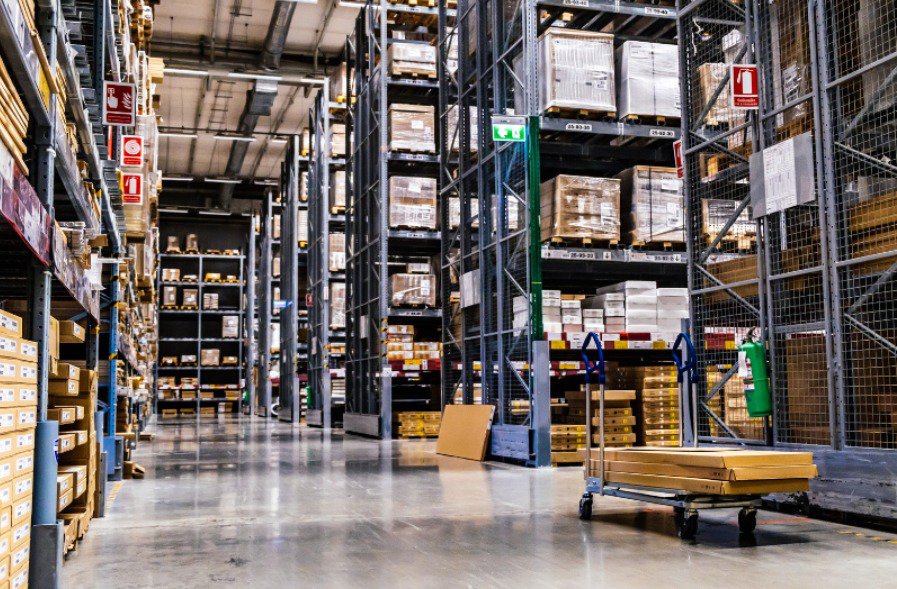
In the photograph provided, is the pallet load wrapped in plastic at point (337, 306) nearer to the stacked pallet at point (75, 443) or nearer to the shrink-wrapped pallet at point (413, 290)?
the shrink-wrapped pallet at point (413, 290)

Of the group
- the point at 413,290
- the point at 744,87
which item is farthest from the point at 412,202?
the point at 744,87

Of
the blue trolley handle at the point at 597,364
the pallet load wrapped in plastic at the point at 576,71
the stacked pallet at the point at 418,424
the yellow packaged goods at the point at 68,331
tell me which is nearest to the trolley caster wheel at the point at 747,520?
the blue trolley handle at the point at 597,364

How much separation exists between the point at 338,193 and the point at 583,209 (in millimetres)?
10718

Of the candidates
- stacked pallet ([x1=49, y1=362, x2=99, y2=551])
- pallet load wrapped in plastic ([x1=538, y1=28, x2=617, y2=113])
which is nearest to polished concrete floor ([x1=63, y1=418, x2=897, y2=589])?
stacked pallet ([x1=49, y1=362, x2=99, y2=551])

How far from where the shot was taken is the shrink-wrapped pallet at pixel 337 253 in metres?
20.9

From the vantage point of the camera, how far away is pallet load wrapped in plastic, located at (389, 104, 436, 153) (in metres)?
15.9

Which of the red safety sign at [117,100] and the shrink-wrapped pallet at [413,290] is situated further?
the shrink-wrapped pallet at [413,290]

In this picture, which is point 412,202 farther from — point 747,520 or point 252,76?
point 252,76

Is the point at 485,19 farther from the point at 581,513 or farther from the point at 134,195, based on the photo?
the point at 581,513

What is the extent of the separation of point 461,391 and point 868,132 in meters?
7.80

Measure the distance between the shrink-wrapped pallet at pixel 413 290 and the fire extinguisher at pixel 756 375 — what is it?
371 inches

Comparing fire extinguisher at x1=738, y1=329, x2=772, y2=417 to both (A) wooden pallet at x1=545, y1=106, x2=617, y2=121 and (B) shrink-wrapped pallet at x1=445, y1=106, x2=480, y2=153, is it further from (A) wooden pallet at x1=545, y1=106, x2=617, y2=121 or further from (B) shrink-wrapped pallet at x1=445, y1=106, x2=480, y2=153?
(B) shrink-wrapped pallet at x1=445, y1=106, x2=480, y2=153

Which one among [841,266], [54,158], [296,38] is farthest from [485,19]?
[296,38]

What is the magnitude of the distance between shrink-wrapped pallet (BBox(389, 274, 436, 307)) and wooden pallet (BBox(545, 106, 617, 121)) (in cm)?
578
